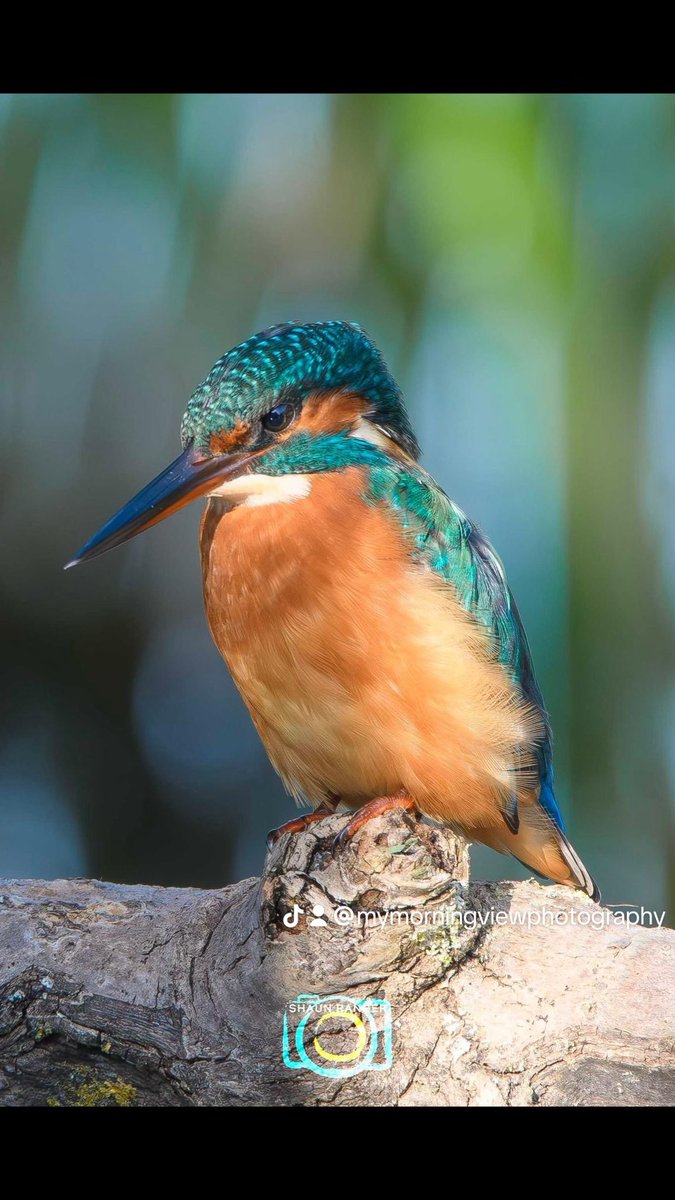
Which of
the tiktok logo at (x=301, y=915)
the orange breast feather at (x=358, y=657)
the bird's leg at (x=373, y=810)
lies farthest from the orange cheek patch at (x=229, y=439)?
the tiktok logo at (x=301, y=915)

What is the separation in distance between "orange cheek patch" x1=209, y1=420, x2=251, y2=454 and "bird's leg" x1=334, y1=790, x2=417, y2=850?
0.63 metres

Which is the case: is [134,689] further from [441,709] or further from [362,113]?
[362,113]

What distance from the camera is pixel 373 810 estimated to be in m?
1.81

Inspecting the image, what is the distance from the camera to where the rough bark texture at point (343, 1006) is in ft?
5.33

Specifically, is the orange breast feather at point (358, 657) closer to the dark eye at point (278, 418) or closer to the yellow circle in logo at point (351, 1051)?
the dark eye at point (278, 418)

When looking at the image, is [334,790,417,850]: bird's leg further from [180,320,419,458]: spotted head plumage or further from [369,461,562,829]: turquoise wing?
[180,320,419,458]: spotted head plumage

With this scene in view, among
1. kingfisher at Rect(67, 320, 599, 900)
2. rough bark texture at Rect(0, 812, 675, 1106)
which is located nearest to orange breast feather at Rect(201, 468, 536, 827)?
kingfisher at Rect(67, 320, 599, 900)

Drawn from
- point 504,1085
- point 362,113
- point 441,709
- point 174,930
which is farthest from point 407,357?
point 504,1085

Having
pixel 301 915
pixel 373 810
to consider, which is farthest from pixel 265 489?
pixel 301 915

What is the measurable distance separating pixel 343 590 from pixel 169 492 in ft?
1.09

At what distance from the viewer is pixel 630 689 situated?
2.86m

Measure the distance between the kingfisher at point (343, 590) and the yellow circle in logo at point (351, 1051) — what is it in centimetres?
30

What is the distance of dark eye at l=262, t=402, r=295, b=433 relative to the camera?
6.52 feet

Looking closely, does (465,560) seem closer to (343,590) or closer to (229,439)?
(343,590)
